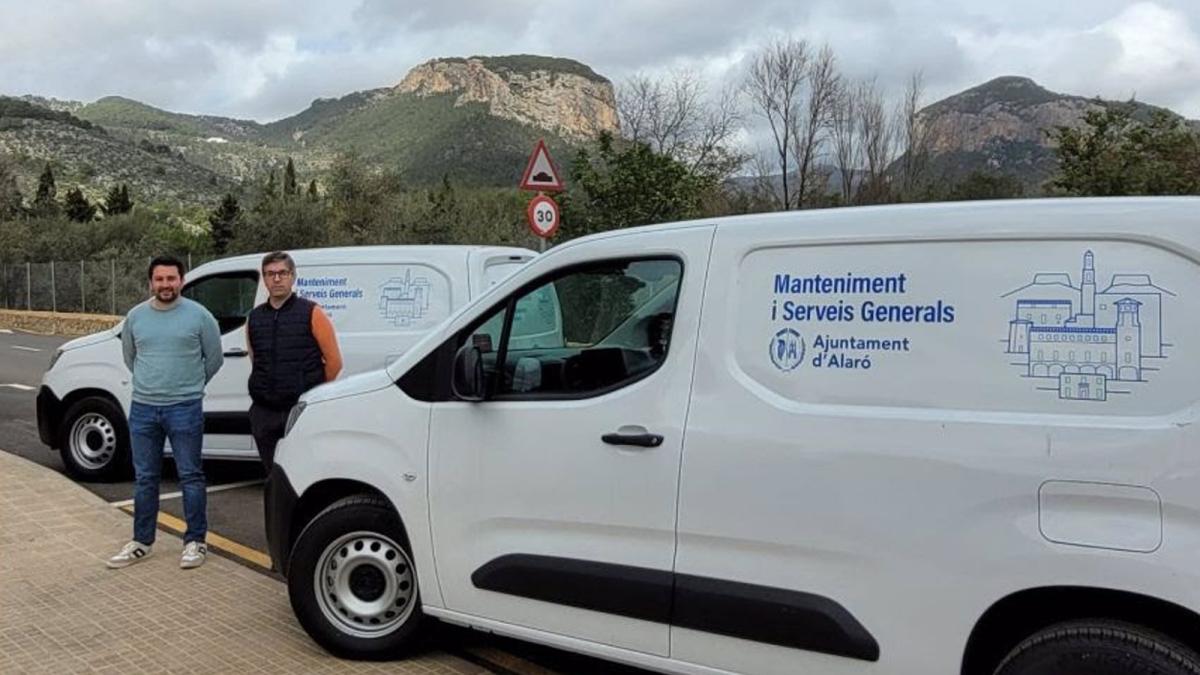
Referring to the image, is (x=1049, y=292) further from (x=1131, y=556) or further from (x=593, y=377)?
(x=593, y=377)

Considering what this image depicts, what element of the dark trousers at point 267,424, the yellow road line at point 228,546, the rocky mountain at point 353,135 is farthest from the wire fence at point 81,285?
the rocky mountain at point 353,135

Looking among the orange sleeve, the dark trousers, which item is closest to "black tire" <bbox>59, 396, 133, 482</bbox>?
the dark trousers

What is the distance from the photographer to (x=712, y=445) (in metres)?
3.21

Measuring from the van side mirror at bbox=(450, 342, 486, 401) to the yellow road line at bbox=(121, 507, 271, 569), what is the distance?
2.43 meters

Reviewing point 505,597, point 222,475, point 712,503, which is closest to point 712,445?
point 712,503

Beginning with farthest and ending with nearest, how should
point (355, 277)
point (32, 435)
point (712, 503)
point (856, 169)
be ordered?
point (856, 169) < point (32, 435) < point (355, 277) < point (712, 503)

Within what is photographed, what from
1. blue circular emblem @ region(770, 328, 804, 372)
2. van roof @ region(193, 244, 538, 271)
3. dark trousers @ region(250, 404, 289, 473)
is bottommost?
dark trousers @ region(250, 404, 289, 473)

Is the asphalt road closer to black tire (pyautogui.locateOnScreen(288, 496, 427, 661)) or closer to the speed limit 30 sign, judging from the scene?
black tire (pyautogui.locateOnScreen(288, 496, 427, 661))

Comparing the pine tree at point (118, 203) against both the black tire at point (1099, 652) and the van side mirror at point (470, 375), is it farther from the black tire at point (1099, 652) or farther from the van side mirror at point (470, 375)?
the black tire at point (1099, 652)

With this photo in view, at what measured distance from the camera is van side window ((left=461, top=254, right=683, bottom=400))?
3.53 meters

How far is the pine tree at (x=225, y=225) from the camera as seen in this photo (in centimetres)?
3725

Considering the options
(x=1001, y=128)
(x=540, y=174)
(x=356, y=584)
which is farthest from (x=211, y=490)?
(x=1001, y=128)

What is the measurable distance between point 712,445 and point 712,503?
0.20m

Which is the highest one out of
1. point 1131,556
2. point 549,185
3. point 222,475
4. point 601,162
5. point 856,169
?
point 856,169
